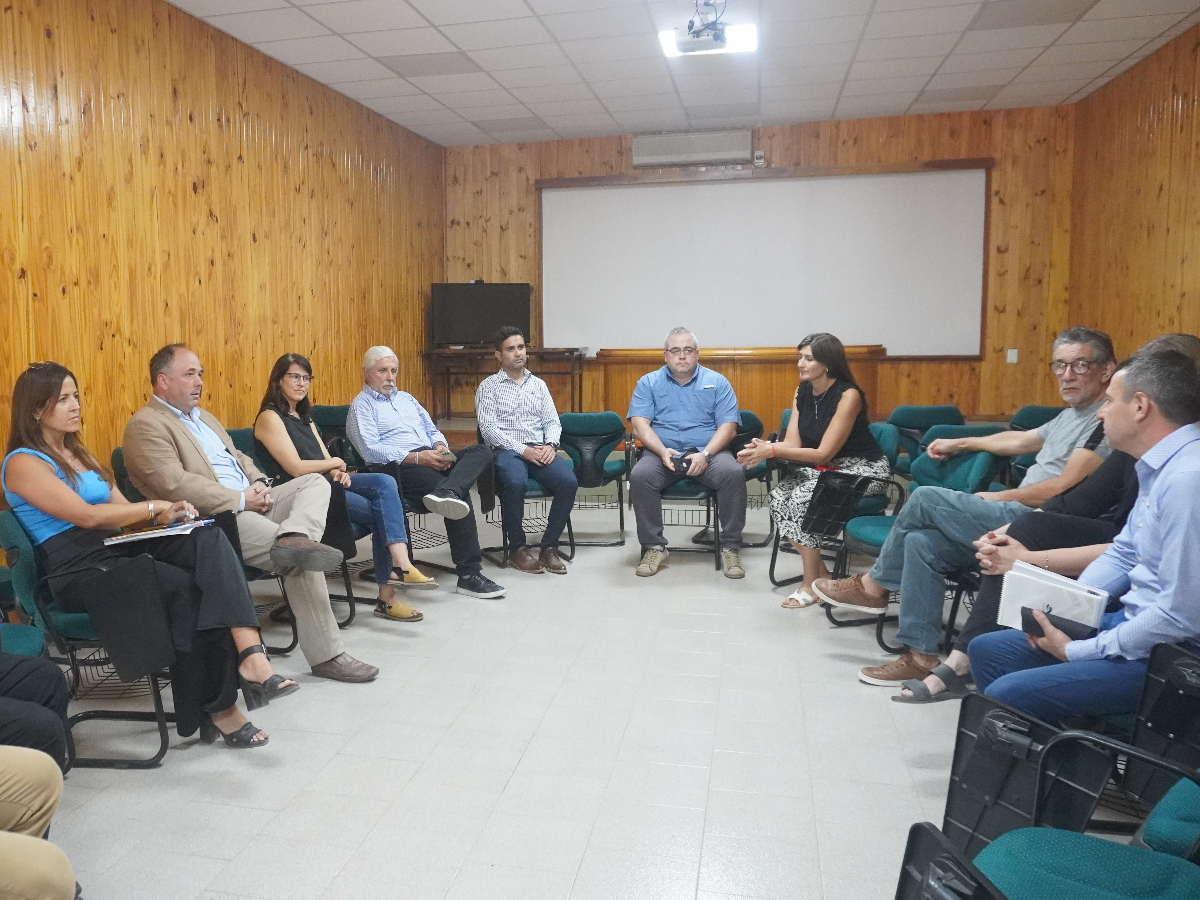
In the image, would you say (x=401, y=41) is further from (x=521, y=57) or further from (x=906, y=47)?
(x=906, y=47)

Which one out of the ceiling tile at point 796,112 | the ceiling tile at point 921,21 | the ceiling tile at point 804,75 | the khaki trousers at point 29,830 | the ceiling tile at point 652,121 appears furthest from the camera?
the ceiling tile at point 652,121

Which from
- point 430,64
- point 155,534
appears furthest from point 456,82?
point 155,534

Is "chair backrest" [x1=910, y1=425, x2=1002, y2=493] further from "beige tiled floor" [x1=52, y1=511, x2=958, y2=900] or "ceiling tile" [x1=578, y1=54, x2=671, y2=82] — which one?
"ceiling tile" [x1=578, y1=54, x2=671, y2=82]

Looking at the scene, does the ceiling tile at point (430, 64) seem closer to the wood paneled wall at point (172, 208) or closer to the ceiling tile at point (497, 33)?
the ceiling tile at point (497, 33)

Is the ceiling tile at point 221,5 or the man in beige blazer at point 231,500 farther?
the ceiling tile at point 221,5

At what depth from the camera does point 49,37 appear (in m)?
3.71

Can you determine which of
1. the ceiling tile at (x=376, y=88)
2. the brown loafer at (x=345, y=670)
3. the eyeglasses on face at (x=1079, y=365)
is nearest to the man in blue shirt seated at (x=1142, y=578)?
the eyeglasses on face at (x=1079, y=365)

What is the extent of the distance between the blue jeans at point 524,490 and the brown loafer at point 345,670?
1495 mm

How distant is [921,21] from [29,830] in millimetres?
5683

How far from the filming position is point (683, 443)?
464 centimetres

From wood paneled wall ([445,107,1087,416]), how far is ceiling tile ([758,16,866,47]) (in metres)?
2.24

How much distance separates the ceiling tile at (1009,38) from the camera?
5262 millimetres

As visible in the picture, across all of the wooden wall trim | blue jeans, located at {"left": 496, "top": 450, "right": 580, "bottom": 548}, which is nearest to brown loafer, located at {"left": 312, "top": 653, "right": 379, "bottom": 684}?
blue jeans, located at {"left": 496, "top": 450, "right": 580, "bottom": 548}

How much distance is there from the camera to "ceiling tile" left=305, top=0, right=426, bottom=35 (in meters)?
4.65
